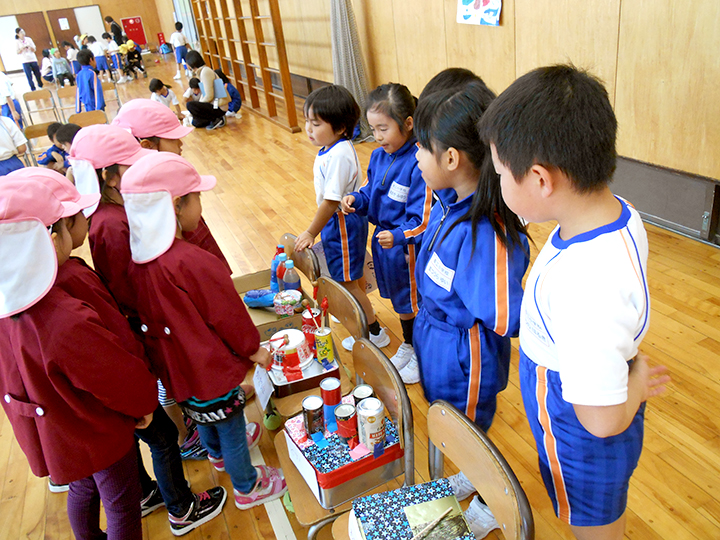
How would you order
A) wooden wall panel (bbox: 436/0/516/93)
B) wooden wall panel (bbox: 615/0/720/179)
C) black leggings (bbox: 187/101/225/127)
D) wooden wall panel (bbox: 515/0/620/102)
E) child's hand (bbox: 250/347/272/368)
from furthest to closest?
1. black leggings (bbox: 187/101/225/127)
2. wooden wall panel (bbox: 436/0/516/93)
3. wooden wall panel (bbox: 515/0/620/102)
4. wooden wall panel (bbox: 615/0/720/179)
5. child's hand (bbox: 250/347/272/368)

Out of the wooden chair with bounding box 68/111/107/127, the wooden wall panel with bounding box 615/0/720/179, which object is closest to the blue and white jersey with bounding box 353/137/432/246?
the wooden wall panel with bounding box 615/0/720/179

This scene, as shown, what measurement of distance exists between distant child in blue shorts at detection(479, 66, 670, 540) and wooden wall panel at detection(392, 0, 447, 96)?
4.18 meters

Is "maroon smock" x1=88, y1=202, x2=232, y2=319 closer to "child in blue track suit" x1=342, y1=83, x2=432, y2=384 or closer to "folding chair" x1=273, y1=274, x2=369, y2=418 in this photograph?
"folding chair" x1=273, y1=274, x2=369, y2=418

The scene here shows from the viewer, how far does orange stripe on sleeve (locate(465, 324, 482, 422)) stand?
1373 mm

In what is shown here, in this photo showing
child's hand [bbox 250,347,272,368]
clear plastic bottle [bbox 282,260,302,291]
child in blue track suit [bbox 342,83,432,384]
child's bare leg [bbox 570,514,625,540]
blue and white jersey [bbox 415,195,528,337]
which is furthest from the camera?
clear plastic bottle [bbox 282,260,302,291]

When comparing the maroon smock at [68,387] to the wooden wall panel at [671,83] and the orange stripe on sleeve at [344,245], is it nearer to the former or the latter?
the orange stripe on sleeve at [344,245]

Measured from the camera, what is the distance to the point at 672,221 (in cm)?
342

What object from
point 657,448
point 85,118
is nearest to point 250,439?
point 657,448

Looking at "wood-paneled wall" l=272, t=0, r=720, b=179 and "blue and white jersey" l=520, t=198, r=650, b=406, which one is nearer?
"blue and white jersey" l=520, t=198, r=650, b=406

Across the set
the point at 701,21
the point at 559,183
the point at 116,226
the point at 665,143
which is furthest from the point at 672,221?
the point at 116,226

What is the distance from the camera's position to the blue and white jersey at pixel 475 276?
1.24 meters

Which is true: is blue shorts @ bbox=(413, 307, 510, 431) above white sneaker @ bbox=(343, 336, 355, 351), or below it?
above

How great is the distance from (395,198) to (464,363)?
3.01 ft

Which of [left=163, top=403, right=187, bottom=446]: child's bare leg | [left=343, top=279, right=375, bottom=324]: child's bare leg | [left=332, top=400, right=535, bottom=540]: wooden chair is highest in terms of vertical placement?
[left=332, top=400, right=535, bottom=540]: wooden chair
